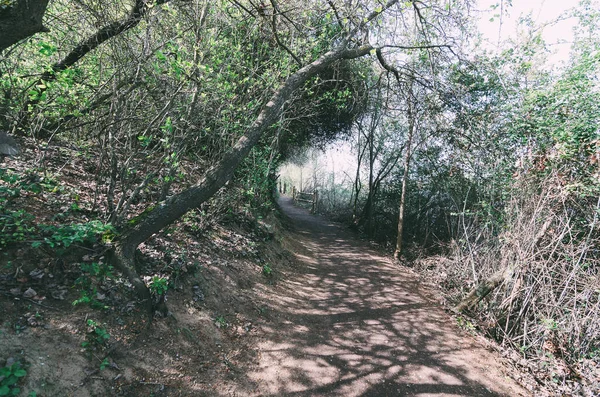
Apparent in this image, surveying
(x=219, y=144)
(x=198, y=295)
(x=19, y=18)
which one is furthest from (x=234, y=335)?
(x=19, y=18)

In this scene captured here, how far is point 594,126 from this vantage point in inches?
163

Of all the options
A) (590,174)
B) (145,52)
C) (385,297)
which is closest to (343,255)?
(385,297)

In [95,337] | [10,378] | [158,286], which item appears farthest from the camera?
[158,286]

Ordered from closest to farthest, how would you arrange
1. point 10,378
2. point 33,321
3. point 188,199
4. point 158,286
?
1. point 10,378
2. point 33,321
3. point 158,286
4. point 188,199

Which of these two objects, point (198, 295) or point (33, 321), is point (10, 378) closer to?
point (33, 321)

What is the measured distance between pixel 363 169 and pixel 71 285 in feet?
42.5

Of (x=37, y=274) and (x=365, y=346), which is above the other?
(x=37, y=274)

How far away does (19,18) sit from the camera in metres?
1.99

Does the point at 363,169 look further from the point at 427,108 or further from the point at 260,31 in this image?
the point at 260,31

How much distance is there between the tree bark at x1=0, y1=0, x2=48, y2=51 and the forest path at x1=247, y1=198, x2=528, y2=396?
375cm

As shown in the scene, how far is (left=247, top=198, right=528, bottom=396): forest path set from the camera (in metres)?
3.30

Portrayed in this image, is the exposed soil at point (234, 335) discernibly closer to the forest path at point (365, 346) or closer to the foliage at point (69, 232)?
the forest path at point (365, 346)

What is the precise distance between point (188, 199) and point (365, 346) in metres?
3.22

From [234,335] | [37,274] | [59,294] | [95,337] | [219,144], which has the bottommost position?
[234,335]
